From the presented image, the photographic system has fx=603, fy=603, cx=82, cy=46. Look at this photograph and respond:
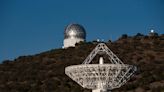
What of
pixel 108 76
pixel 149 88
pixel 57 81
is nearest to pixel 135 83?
pixel 149 88

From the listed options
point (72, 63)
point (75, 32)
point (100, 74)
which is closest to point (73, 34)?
point (75, 32)

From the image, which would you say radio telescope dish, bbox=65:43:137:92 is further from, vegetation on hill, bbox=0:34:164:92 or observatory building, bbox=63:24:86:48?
observatory building, bbox=63:24:86:48

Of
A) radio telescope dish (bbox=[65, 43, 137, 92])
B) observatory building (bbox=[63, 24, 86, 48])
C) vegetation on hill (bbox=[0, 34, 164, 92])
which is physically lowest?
radio telescope dish (bbox=[65, 43, 137, 92])

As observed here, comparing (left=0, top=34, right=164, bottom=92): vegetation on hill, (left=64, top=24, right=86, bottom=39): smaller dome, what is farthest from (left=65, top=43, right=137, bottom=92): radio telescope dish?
(left=64, top=24, right=86, bottom=39): smaller dome

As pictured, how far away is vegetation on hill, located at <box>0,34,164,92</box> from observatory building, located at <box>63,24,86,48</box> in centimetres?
222

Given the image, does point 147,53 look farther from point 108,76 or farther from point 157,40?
point 108,76

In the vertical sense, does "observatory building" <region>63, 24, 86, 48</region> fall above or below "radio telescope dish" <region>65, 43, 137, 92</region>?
above

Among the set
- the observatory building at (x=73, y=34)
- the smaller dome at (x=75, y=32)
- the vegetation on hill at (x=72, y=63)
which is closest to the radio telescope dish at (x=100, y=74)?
the vegetation on hill at (x=72, y=63)

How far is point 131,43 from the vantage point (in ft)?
468

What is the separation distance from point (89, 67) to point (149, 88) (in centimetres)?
4138

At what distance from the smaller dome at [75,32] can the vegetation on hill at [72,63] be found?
7.75 feet

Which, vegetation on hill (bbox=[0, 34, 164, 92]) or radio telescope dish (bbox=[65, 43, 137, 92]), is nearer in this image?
radio telescope dish (bbox=[65, 43, 137, 92])

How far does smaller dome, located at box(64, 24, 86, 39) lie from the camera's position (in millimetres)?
141625

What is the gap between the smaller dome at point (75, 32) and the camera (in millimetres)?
141625
